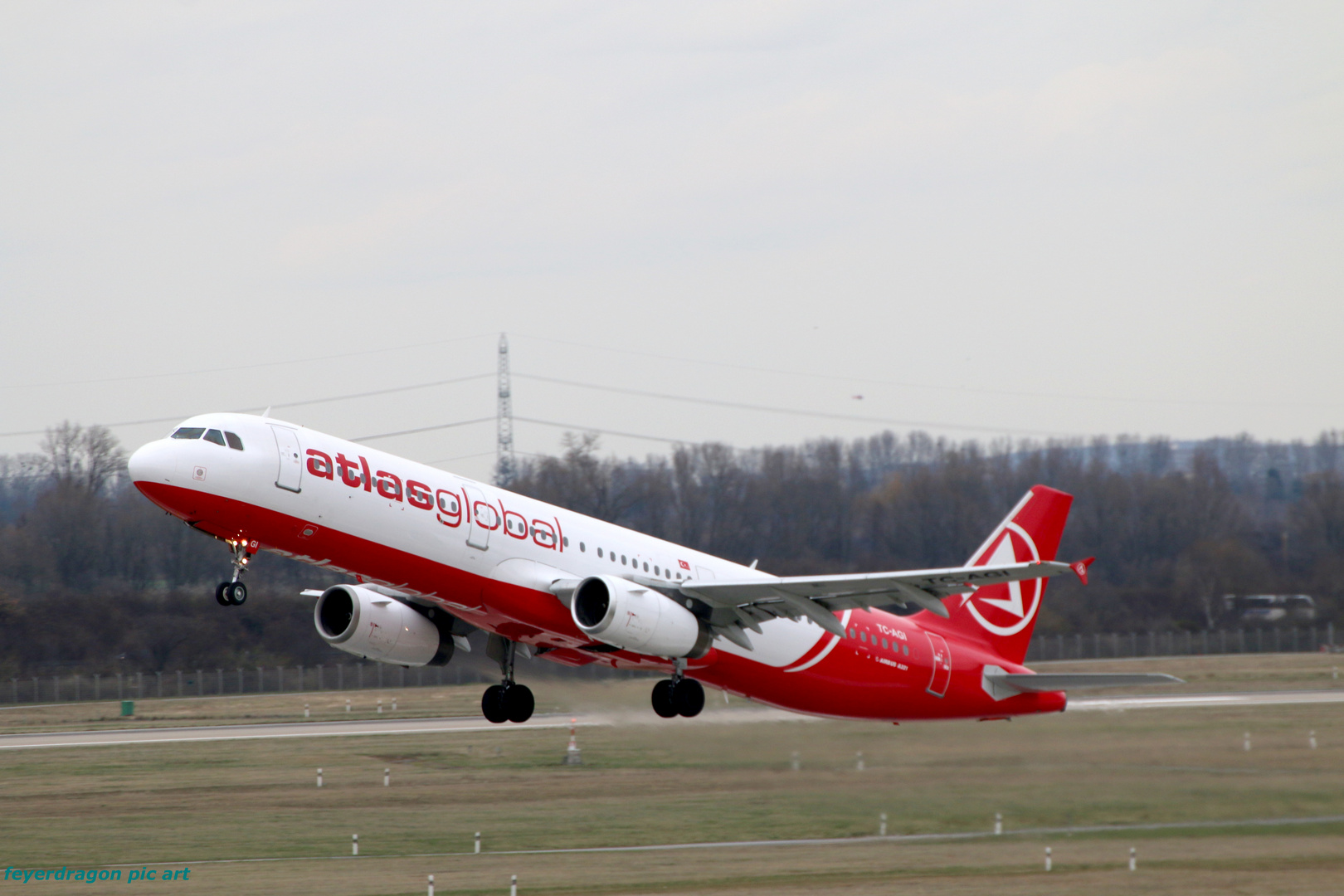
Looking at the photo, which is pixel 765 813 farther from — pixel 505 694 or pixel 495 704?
pixel 495 704

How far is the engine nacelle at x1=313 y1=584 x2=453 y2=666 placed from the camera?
29625 mm

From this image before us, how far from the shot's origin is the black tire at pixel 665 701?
3034cm

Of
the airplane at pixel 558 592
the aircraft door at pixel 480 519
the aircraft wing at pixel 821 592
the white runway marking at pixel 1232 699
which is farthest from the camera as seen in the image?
the white runway marking at pixel 1232 699

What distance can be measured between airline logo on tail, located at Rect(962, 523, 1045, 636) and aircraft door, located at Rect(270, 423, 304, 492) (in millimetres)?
18288

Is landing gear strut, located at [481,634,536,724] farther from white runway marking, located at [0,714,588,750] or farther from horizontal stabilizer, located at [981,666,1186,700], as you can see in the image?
white runway marking, located at [0,714,588,750]

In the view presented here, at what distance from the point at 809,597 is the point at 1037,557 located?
10.1 m

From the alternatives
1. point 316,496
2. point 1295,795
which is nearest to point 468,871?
point 316,496

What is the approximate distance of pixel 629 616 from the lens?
92.3 ft

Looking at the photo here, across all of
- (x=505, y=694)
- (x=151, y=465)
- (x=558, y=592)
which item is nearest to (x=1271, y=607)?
(x=505, y=694)

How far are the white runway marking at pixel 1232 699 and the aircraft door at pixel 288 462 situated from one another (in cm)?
3370

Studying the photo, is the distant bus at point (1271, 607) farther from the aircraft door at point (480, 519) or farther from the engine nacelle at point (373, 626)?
the aircraft door at point (480, 519)

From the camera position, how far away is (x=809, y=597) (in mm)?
29859

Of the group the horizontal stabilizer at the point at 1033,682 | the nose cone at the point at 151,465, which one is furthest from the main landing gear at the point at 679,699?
the nose cone at the point at 151,465

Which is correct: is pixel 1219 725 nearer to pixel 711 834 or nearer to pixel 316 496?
pixel 711 834
